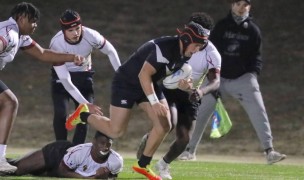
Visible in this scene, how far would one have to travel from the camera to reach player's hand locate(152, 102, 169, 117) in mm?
11688

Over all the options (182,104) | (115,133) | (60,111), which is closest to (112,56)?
(60,111)

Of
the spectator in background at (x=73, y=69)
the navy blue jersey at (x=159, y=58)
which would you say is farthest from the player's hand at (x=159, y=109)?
the spectator in background at (x=73, y=69)

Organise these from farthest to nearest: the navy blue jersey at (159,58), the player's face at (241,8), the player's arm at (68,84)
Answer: the player's face at (241,8) → the player's arm at (68,84) → the navy blue jersey at (159,58)

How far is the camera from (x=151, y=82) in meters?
11.7

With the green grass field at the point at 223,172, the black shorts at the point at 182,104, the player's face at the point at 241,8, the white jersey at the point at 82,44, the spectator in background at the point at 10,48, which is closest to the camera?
the spectator in background at the point at 10,48

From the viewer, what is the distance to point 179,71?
12031 millimetres

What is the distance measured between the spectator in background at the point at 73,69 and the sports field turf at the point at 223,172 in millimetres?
1076

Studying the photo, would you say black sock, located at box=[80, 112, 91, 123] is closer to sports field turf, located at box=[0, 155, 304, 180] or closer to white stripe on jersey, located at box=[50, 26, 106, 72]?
sports field turf, located at box=[0, 155, 304, 180]

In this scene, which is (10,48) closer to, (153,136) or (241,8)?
(153,136)

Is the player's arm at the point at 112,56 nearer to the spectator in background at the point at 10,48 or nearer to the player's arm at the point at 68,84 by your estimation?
the player's arm at the point at 68,84

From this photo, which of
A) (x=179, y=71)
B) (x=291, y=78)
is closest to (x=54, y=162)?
(x=179, y=71)

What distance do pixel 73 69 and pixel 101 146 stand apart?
2509 mm

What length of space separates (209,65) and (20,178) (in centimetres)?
311

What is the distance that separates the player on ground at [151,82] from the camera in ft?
38.3
